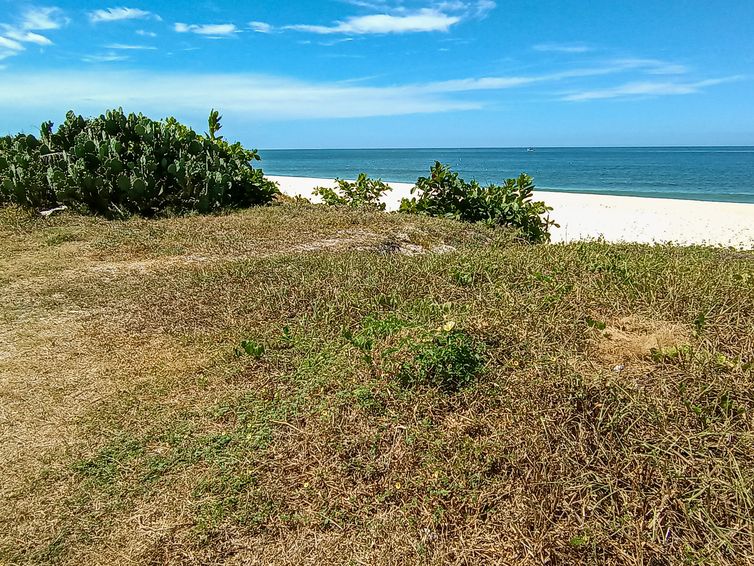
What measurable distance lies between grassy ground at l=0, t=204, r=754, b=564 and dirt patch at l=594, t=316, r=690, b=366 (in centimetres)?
1

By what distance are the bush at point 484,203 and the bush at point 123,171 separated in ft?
12.0

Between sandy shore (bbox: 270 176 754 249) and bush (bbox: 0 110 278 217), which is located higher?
bush (bbox: 0 110 278 217)

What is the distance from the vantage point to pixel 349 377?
3365 millimetres

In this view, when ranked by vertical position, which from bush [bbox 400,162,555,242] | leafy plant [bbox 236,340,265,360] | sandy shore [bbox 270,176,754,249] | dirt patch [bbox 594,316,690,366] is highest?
bush [bbox 400,162,555,242]

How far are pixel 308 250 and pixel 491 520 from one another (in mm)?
5232

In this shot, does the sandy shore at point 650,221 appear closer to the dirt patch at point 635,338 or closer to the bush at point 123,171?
the bush at point 123,171

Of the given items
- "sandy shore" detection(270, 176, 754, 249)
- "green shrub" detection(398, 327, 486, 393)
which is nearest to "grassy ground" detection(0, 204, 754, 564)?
"green shrub" detection(398, 327, 486, 393)

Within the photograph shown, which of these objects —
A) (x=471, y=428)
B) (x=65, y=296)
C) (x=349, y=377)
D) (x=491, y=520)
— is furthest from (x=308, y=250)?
(x=491, y=520)

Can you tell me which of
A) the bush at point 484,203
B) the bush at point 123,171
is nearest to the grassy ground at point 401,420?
the bush at point 484,203

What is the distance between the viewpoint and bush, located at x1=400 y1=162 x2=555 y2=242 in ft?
29.9

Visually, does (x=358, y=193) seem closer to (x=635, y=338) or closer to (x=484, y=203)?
(x=484, y=203)

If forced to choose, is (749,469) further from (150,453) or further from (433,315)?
(150,453)

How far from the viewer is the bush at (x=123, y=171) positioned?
31.6ft

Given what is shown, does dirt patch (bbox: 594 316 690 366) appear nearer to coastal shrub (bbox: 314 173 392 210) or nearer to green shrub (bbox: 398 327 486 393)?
green shrub (bbox: 398 327 486 393)
